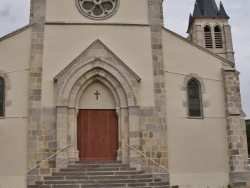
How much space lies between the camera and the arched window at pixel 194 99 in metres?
13.8

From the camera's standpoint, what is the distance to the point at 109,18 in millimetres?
14211

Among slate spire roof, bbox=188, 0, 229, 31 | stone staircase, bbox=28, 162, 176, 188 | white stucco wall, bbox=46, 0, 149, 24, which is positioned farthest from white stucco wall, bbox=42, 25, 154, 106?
slate spire roof, bbox=188, 0, 229, 31

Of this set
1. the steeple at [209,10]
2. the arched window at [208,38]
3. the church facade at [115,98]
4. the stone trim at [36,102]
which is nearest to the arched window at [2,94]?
the church facade at [115,98]

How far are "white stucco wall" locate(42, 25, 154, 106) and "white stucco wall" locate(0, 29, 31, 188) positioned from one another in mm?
831

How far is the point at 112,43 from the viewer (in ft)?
45.4

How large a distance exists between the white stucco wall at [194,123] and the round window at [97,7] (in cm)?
250

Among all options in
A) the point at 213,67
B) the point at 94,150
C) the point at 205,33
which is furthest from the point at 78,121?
the point at 205,33

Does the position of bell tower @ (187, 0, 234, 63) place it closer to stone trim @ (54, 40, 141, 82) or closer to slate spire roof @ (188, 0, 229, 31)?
slate spire roof @ (188, 0, 229, 31)

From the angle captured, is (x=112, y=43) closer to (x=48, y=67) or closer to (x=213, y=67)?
(x=48, y=67)

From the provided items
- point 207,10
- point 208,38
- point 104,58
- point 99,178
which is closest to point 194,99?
point 104,58

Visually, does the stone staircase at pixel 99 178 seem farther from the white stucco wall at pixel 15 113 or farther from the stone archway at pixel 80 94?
the white stucco wall at pixel 15 113

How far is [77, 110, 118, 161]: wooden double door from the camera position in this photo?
13.1m

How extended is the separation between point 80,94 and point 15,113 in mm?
2472

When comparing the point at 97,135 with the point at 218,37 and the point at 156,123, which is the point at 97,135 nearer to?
the point at 156,123
